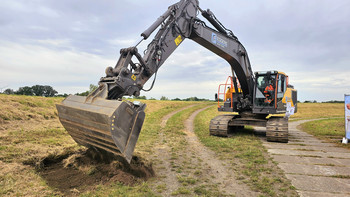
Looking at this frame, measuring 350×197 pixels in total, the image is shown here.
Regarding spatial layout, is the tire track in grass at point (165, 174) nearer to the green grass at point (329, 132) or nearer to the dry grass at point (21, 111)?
the green grass at point (329, 132)

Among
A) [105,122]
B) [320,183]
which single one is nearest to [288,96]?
[320,183]

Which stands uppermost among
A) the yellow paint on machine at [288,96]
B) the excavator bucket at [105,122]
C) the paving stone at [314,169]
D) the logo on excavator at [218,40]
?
the logo on excavator at [218,40]

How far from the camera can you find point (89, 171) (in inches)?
187

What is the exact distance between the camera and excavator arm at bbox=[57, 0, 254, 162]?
160 inches

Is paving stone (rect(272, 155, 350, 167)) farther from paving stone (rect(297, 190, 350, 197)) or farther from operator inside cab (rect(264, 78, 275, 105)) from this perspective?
operator inside cab (rect(264, 78, 275, 105))

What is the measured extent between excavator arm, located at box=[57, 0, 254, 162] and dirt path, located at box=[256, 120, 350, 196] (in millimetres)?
3695

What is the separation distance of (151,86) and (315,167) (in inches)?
197

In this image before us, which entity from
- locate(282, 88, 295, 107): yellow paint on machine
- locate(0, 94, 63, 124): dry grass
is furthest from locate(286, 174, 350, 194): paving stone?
locate(0, 94, 63, 124): dry grass

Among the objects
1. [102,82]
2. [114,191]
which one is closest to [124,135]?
[114,191]

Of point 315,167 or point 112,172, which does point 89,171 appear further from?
point 315,167

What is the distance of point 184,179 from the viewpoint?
185 inches

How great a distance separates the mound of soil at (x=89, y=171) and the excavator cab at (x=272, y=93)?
281 inches

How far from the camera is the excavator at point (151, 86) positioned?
13.6 feet

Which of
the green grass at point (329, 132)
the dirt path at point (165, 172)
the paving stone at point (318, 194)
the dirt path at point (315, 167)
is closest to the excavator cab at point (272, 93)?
the dirt path at point (315, 167)
